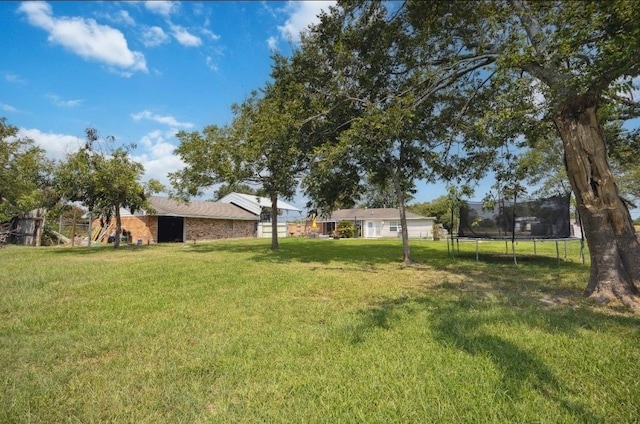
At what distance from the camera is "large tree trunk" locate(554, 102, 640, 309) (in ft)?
17.3

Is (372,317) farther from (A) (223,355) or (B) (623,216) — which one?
(B) (623,216)

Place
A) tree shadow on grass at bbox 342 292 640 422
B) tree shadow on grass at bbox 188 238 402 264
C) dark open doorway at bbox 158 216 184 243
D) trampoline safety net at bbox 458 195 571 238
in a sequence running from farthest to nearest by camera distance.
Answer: dark open doorway at bbox 158 216 184 243 → tree shadow on grass at bbox 188 238 402 264 → trampoline safety net at bbox 458 195 571 238 → tree shadow on grass at bbox 342 292 640 422

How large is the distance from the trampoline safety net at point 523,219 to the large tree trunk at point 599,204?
4461mm

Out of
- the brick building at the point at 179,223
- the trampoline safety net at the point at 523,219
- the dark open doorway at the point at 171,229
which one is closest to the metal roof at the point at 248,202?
the brick building at the point at 179,223

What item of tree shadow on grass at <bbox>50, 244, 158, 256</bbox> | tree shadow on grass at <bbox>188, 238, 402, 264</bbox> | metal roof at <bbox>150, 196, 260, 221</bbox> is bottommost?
tree shadow on grass at <bbox>188, 238, 402, 264</bbox>

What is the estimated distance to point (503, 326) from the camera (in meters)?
3.82

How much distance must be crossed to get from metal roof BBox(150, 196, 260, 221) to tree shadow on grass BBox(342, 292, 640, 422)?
19.2m

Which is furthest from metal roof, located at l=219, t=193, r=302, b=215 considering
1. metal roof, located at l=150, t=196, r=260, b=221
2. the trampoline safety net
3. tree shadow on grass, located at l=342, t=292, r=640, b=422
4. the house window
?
tree shadow on grass, located at l=342, t=292, r=640, b=422

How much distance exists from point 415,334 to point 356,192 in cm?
1046

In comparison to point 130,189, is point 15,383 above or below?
below

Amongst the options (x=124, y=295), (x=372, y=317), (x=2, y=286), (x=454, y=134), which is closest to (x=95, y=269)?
(x=2, y=286)

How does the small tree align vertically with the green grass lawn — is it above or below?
above

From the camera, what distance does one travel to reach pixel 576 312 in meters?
4.51

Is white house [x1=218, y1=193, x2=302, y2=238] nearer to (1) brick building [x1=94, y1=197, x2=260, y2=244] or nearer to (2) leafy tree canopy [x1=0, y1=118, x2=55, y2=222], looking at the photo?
(1) brick building [x1=94, y1=197, x2=260, y2=244]
